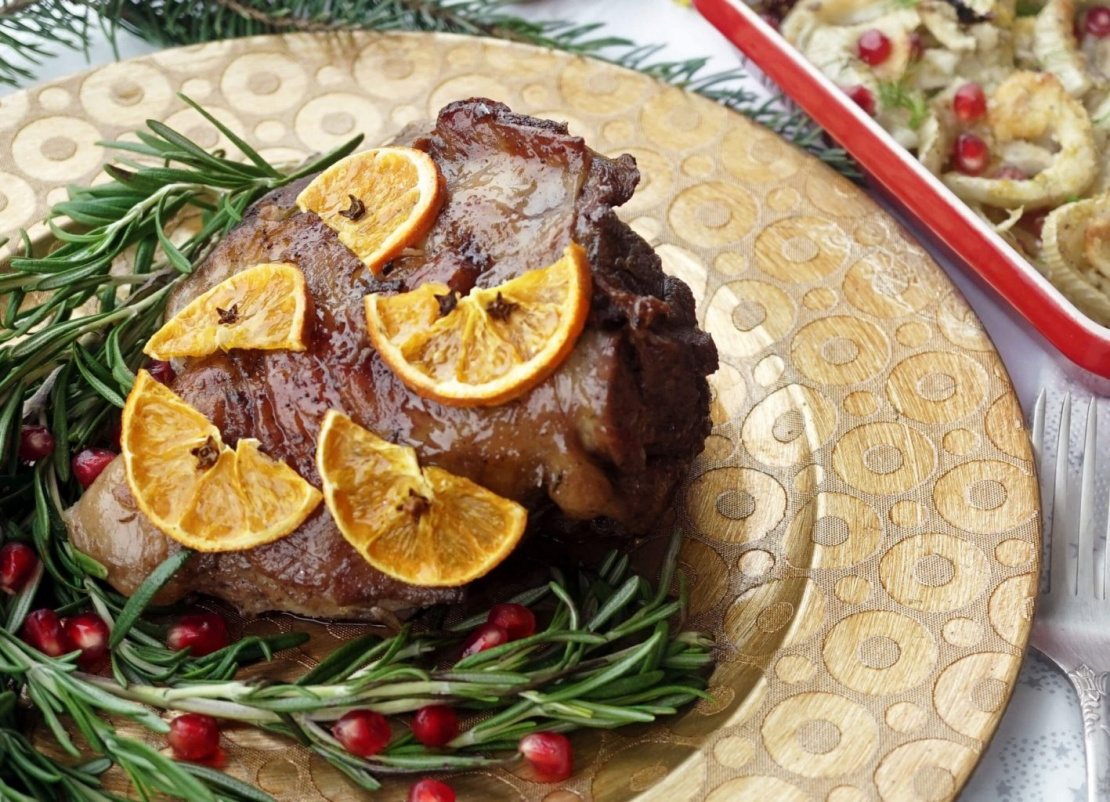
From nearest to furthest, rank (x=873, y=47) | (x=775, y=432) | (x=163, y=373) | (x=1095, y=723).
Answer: (x=1095, y=723)
(x=163, y=373)
(x=775, y=432)
(x=873, y=47)

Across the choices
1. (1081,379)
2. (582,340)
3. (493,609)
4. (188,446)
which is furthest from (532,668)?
(1081,379)

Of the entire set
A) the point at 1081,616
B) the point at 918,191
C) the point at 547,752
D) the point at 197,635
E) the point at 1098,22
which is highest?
the point at 1098,22

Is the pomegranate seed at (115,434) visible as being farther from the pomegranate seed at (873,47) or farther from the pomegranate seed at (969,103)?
the pomegranate seed at (969,103)

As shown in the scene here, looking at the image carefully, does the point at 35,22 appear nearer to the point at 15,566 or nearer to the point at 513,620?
the point at 15,566

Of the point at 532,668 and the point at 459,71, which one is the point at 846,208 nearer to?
the point at 459,71

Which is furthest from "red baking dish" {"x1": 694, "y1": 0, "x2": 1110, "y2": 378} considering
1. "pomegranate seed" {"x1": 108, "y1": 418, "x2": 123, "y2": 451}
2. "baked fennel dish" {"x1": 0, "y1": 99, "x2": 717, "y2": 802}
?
"pomegranate seed" {"x1": 108, "y1": 418, "x2": 123, "y2": 451}

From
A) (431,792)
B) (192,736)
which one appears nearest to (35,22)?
(192,736)

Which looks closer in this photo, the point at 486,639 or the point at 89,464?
the point at 486,639
